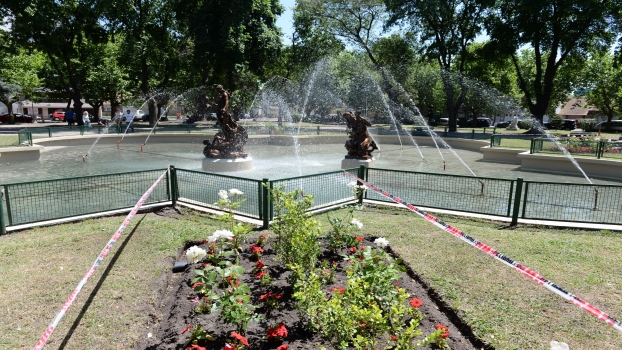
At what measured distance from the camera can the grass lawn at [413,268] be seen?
15.1 ft

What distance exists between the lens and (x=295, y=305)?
453 cm

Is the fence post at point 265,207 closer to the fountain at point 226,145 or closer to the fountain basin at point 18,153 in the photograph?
the fountain at point 226,145

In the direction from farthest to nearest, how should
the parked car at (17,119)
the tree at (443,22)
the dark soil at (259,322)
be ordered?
the parked car at (17,119) → the tree at (443,22) → the dark soil at (259,322)

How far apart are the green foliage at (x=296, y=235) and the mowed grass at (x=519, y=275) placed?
1852mm

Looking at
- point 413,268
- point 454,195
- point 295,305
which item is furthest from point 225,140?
point 295,305

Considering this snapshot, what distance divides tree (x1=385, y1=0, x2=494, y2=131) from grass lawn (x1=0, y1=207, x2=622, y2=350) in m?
29.6

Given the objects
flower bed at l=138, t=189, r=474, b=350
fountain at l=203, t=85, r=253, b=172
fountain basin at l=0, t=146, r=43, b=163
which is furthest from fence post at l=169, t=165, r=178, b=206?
fountain basin at l=0, t=146, r=43, b=163

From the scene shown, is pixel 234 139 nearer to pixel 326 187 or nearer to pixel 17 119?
pixel 326 187

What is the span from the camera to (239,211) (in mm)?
9211

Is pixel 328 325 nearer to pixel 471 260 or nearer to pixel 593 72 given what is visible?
pixel 471 260

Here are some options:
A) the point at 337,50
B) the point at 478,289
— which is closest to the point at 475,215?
the point at 478,289

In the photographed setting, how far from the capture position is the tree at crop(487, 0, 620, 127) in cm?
2848

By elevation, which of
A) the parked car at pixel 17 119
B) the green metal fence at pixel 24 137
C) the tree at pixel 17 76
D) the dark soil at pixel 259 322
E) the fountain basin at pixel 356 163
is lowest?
the dark soil at pixel 259 322

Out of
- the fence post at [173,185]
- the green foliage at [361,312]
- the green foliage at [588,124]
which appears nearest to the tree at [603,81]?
the green foliage at [588,124]
